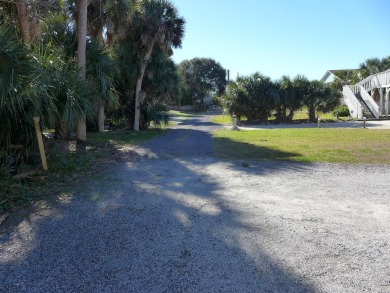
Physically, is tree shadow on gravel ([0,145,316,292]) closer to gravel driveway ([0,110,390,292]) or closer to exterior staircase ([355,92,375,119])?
gravel driveway ([0,110,390,292])

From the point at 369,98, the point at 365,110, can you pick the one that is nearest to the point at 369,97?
the point at 369,98

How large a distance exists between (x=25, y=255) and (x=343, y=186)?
17.3ft

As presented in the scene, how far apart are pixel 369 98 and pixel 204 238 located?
31.9 metres

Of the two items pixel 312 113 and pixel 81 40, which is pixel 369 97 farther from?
pixel 81 40

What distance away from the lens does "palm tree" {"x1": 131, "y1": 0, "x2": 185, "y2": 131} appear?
63.3 feet

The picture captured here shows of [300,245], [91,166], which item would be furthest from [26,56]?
[300,245]

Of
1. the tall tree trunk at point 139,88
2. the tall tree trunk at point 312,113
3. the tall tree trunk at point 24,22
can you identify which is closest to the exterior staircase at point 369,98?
the tall tree trunk at point 312,113

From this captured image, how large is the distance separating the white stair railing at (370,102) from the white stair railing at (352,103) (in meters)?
1.01

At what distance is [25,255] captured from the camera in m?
3.46

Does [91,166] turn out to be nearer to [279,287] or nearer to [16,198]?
[16,198]

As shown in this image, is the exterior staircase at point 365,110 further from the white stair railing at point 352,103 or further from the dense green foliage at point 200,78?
the dense green foliage at point 200,78

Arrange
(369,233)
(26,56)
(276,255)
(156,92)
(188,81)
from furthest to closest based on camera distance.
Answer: (188,81) < (156,92) < (26,56) < (369,233) < (276,255)

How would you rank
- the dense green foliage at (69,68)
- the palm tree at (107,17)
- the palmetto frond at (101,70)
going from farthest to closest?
1. the palm tree at (107,17)
2. the palmetto frond at (101,70)
3. the dense green foliage at (69,68)

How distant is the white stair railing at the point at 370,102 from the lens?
29500 mm
